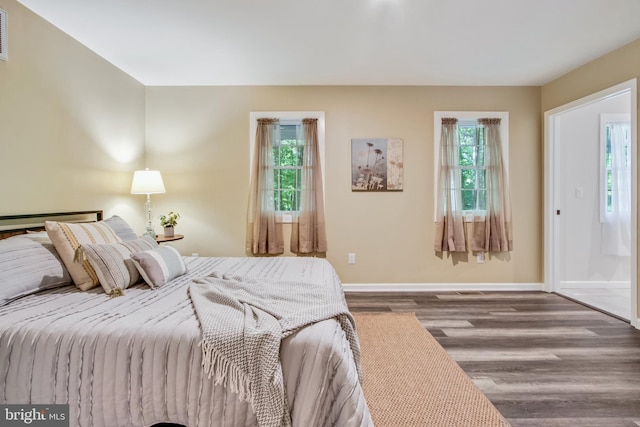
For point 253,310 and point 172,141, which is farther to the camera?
point 172,141

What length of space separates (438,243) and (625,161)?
2.67 metres

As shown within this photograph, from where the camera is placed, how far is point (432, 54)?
3.28m

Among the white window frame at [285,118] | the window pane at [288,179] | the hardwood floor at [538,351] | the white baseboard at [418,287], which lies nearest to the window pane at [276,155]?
the window pane at [288,179]

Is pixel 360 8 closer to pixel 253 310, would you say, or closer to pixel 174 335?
pixel 253 310

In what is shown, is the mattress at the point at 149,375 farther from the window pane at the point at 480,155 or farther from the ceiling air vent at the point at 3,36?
the window pane at the point at 480,155

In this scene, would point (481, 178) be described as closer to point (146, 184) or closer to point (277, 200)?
point (277, 200)

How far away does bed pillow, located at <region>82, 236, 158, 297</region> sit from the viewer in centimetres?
184

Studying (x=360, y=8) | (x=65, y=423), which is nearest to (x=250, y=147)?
(x=360, y=8)

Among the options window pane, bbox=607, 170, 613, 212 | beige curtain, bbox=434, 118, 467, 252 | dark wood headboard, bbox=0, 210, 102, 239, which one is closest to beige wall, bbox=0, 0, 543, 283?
beige curtain, bbox=434, 118, 467, 252

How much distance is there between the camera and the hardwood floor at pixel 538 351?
183 centimetres

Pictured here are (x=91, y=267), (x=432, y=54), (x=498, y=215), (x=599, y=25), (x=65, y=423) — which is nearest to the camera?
(x=65, y=423)

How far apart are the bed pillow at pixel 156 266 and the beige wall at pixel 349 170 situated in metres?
2.03

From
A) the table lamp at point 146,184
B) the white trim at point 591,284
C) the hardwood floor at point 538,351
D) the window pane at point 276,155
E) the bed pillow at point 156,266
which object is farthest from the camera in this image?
the white trim at point 591,284

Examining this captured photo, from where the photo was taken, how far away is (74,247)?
1981mm
